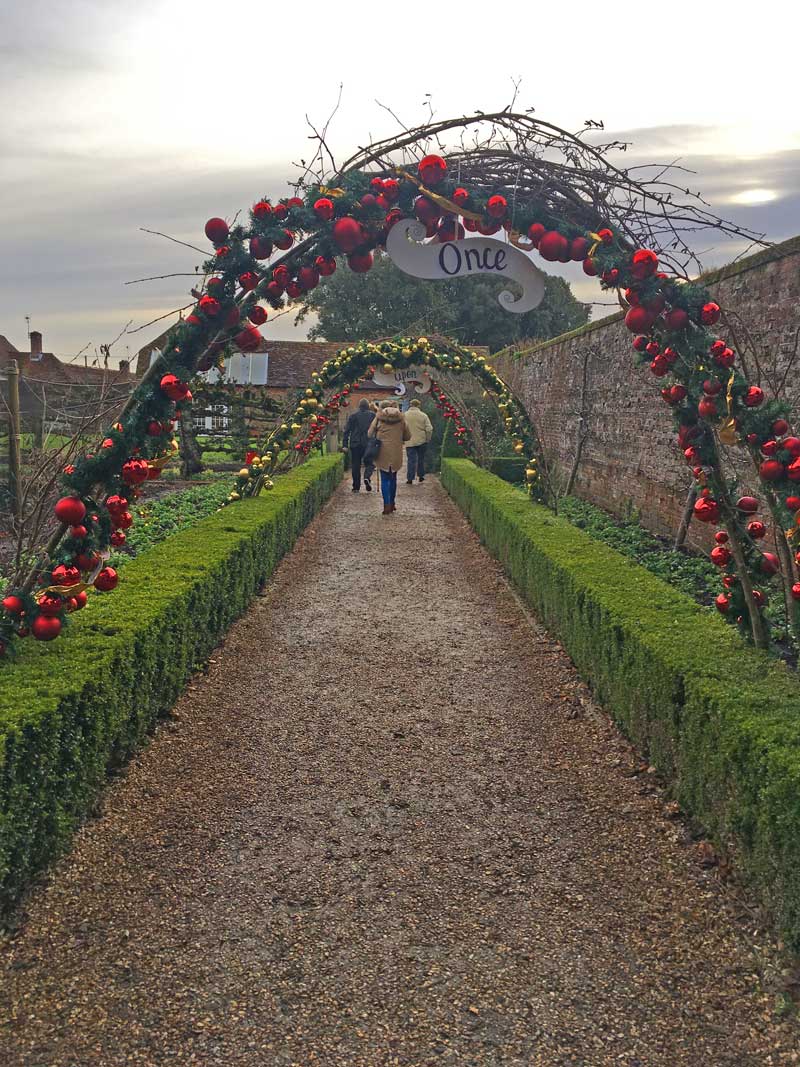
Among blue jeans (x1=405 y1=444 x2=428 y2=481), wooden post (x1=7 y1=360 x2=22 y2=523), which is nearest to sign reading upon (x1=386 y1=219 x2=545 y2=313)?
wooden post (x1=7 y1=360 x2=22 y2=523)

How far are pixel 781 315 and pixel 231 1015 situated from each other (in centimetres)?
668

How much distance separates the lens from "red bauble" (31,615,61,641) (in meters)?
3.96

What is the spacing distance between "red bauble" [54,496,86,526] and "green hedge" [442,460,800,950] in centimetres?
270

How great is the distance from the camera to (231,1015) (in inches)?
102

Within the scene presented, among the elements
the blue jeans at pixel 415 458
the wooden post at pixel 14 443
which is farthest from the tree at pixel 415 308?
the wooden post at pixel 14 443

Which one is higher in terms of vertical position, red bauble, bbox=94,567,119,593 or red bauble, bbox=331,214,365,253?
red bauble, bbox=331,214,365,253

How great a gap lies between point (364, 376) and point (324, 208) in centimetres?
1133

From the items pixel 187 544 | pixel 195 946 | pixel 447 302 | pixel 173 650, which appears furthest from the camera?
pixel 447 302

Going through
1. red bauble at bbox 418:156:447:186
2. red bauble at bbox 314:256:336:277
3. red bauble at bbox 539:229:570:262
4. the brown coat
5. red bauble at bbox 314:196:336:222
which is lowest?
the brown coat

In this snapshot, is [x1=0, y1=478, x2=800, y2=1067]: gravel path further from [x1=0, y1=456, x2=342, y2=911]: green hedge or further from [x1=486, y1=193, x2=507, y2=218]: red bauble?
[x1=486, y1=193, x2=507, y2=218]: red bauble

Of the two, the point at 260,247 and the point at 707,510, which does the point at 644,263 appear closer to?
the point at 707,510

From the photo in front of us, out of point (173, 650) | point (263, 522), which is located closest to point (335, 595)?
point (263, 522)

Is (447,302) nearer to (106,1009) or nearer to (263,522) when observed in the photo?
(263,522)

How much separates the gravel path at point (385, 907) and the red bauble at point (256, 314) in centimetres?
217
